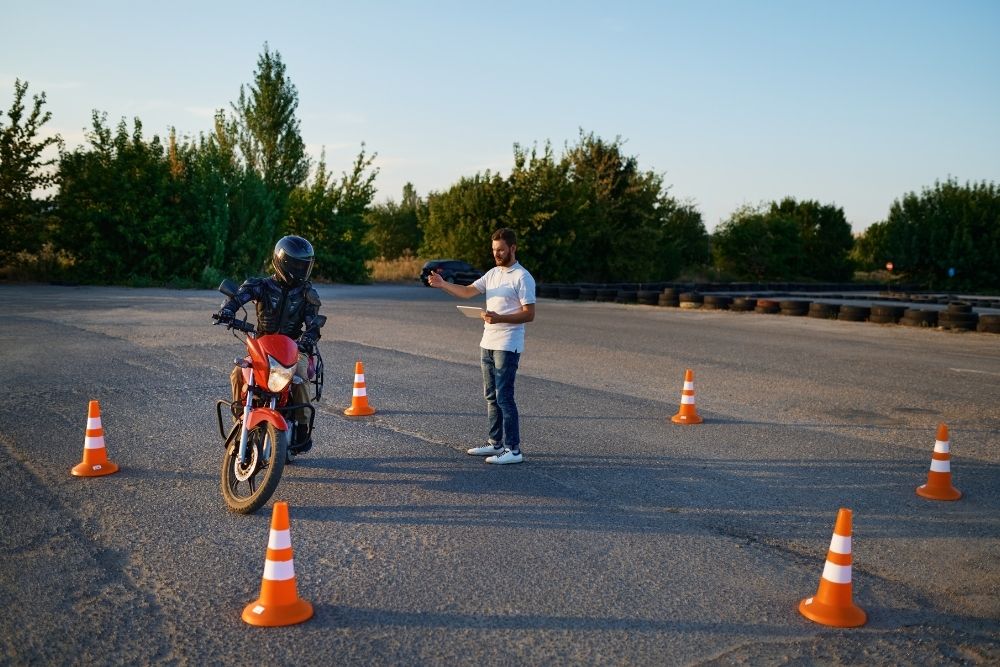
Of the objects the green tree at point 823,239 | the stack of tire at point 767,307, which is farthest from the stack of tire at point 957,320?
the green tree at point 823,239

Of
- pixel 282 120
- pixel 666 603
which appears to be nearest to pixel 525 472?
pixel 666 603

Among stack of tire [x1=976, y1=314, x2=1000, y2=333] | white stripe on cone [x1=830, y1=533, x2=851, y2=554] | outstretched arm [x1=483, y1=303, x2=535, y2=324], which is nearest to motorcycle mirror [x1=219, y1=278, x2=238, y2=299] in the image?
outstretched arm [x1=483, y1=303, x2=535, y2=324]

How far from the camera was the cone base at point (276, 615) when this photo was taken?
12.5 feet

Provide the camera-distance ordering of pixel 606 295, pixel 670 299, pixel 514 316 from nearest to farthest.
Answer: pixel 514 316 → pixel 670 299 → pixel 606 295

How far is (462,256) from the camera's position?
42344 millimetres

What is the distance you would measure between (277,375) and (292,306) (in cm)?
72

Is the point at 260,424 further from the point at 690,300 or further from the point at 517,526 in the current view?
the point at 690,300

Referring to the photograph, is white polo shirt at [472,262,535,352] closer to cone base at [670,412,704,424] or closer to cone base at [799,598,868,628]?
cone base at [670,412,704,424]

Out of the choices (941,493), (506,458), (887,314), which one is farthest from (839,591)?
(887,314)

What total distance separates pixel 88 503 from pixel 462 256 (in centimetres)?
3711

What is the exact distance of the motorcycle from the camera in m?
5.27

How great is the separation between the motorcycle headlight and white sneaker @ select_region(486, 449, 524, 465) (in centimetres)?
195

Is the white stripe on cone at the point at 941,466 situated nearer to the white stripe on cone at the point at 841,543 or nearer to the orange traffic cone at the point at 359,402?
the white stripe on cone at the point at 841,543

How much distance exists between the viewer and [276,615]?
3.82 m
